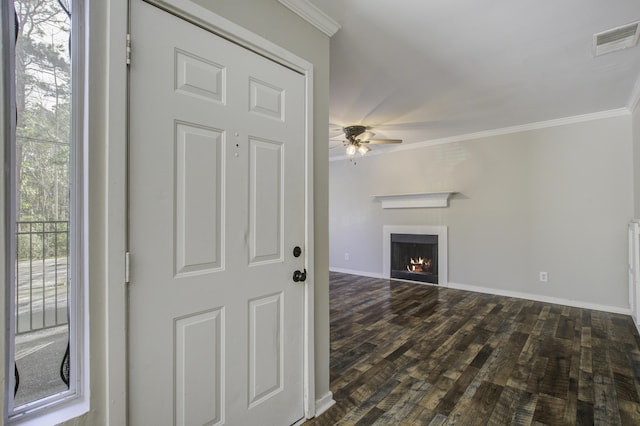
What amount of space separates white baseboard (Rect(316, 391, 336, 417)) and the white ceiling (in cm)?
242

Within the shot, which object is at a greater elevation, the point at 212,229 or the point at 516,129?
the point at 516,129

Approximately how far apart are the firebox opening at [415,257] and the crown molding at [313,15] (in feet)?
13.3

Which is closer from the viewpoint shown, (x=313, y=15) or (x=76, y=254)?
(x=76, y=254)

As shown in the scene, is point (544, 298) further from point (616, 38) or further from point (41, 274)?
point (41, 274)

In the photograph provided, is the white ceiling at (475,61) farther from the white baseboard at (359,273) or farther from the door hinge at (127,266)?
the white baseboard at (359,273)

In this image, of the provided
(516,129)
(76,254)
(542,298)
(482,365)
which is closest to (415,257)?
(542,298)

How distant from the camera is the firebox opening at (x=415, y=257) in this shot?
17.0 feet

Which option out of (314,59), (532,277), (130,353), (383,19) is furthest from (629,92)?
(130,353)

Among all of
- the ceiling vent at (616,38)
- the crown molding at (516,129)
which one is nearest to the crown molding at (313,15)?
the ceiling vent at (616,38)

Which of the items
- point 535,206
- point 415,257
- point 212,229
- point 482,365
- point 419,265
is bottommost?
point 482,365

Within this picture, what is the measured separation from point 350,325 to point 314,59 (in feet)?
8.83

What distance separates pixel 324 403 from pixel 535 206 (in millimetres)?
4028

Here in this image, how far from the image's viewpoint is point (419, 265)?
5.38 metres

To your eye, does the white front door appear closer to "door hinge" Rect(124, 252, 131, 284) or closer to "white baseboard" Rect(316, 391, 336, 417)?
"door hinge" Rect(124, 252, 131, 284)
